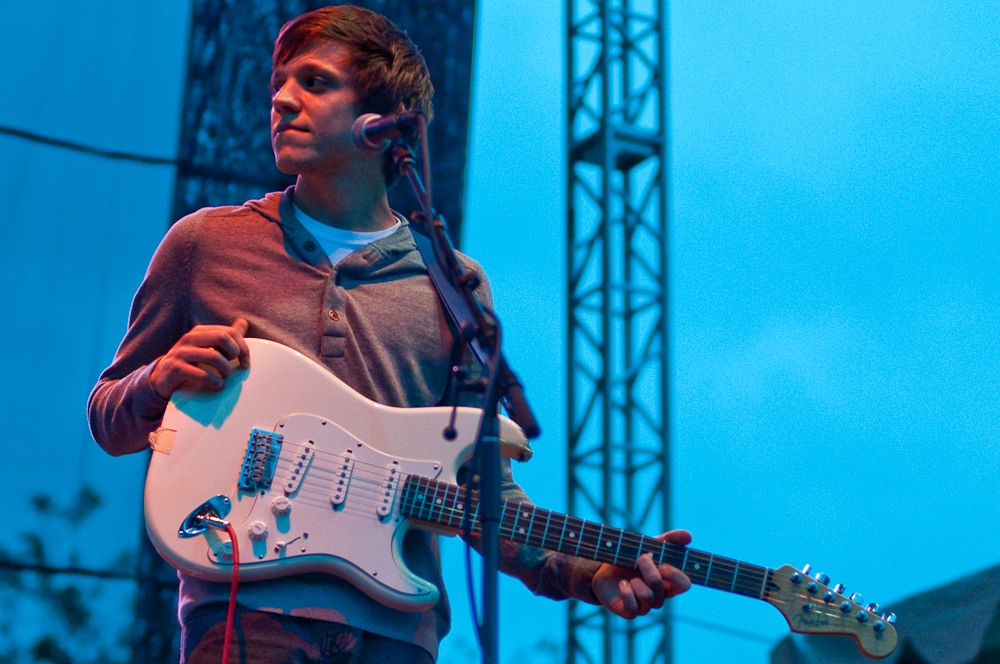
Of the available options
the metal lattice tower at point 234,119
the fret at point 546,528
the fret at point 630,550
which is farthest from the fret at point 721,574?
the metal lattice tower at point 234,119

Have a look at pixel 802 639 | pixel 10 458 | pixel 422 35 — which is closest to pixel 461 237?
pixel 422 35

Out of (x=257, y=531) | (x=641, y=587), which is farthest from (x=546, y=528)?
(x=257, y=531)

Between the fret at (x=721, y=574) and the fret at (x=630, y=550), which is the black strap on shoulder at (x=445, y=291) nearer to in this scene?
the fret at (x=630, y=550)

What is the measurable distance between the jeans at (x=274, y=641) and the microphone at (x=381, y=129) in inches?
30.3

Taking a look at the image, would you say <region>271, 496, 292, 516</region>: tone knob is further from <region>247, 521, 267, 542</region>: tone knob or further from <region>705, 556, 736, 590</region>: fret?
<region>705, 556, 736, 590</region>: fret

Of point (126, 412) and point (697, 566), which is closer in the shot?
point (126, 412)

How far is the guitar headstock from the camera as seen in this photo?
204 centimetres

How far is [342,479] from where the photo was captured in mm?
1840

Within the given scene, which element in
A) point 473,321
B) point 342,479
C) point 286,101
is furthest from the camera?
point 286,101

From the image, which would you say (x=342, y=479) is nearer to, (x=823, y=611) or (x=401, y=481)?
(x=401, y=481)

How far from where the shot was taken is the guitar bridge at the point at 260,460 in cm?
179

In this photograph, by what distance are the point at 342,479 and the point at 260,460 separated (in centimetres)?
14

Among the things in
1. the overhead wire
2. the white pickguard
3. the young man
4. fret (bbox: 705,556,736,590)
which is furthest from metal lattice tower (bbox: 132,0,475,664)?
fret (bbox: 705,556,736,590)

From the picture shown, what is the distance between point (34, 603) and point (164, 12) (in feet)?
6.43
